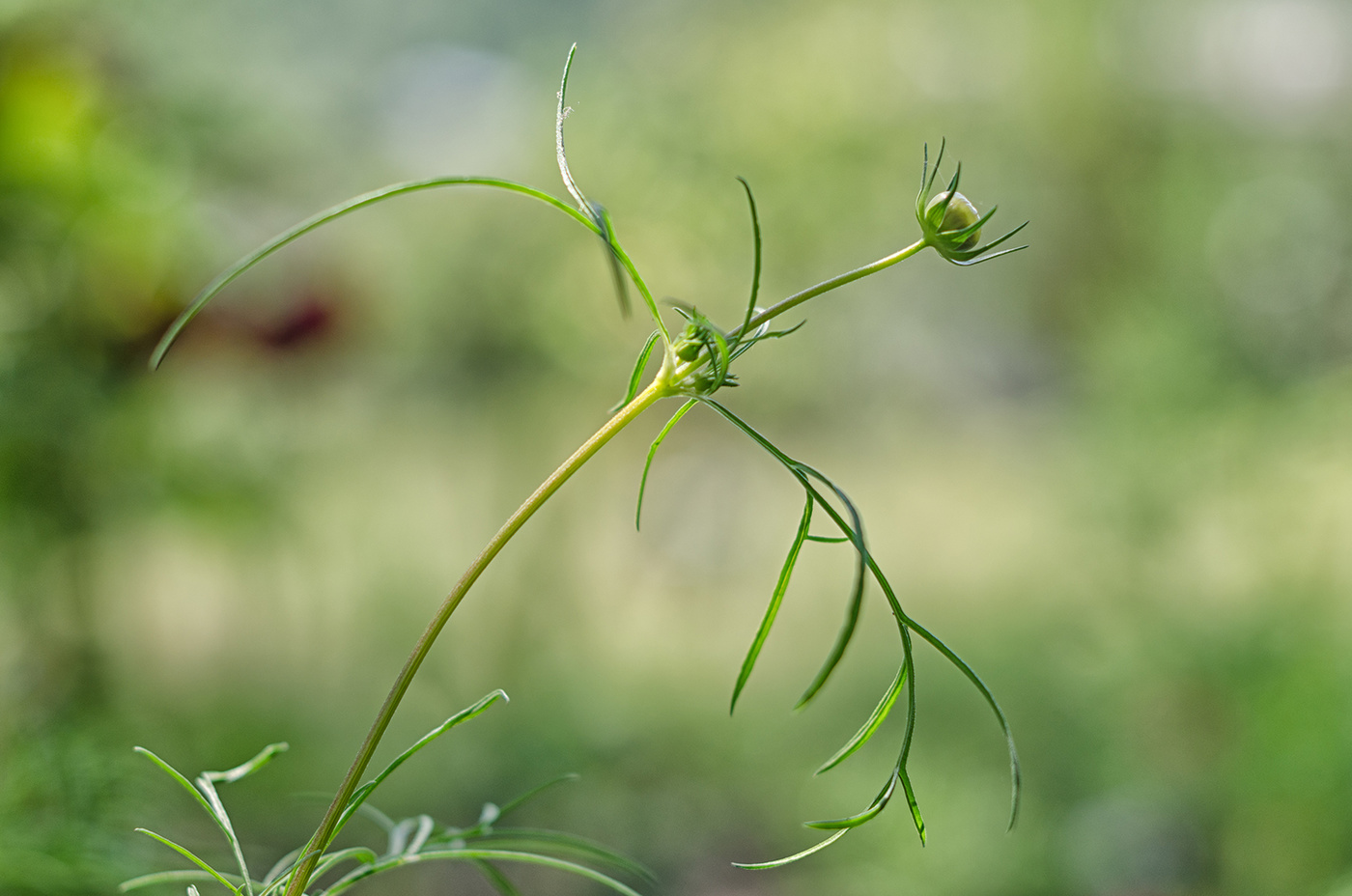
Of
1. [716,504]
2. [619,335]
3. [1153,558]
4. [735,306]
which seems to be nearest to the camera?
[1153,558]

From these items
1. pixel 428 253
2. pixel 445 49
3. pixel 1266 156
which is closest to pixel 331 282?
pixel 428 253

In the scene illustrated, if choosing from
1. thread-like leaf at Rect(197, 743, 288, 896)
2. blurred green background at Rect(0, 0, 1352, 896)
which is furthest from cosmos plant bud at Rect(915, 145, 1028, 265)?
blurred green background at Rect(0, 0, 1352, 896)

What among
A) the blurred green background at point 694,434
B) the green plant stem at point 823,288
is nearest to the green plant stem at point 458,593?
the green plant stem at point 823,288

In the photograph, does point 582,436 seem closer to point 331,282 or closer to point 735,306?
point 735,306

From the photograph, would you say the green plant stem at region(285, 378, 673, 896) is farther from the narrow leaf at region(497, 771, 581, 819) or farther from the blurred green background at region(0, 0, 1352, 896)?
the blurred green background at region(0, 0, 1352, 896)

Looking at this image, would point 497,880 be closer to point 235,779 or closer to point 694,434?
point 235,779

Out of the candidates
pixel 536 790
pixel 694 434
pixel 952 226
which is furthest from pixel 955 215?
pixel 694 434

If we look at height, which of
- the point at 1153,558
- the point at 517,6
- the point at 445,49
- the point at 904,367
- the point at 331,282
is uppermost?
the point at 517,6
